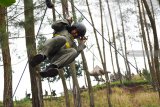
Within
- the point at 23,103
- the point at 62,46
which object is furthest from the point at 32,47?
the point at 23,103

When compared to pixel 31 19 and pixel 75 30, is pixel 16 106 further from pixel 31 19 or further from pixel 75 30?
pixel 75 30

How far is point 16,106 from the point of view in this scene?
13.1 meters

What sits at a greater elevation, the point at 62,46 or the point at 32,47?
the point at 32,47

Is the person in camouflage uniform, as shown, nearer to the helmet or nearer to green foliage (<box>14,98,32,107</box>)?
the helmet

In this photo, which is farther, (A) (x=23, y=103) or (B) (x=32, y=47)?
(A) (x=23, y=103)

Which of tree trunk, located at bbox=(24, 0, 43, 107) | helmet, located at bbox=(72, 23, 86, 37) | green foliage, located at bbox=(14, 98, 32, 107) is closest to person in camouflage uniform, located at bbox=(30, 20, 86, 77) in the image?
helmet, located at bbox=(72, 23, 86, 37)

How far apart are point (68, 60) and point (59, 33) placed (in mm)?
380

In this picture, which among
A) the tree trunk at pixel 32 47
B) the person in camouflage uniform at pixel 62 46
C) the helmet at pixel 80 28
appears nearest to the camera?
the person in camouflage uniform at pixel 62 46

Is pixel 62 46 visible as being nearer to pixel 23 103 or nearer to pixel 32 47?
pixel 32 47

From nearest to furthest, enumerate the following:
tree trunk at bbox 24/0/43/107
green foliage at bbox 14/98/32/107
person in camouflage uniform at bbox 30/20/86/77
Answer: person in camouflage uniform at bbox 30/20/86/77 < tree trunk at bbox 24/0/43/107 < green foliage at bbox 14/98/32/107

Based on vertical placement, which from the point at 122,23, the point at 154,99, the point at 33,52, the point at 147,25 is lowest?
the point at 154,99

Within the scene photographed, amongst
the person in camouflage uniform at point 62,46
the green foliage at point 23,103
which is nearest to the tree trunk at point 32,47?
the person in camouflage uniform at point 62,46

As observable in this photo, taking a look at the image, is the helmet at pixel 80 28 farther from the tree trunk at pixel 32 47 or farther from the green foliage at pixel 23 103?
the green foliage at pixel 23 103

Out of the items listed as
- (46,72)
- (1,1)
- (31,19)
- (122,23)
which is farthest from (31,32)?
(122,23)
